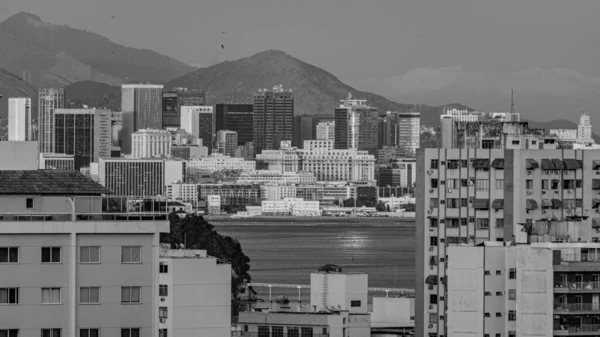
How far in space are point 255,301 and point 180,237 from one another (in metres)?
9.07

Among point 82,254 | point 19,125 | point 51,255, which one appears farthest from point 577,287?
point 19,125

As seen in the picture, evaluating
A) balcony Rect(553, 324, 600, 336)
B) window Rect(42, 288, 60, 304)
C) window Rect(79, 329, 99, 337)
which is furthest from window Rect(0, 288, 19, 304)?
balcony Rect(553, 324, 600, 336)

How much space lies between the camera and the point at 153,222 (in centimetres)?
1722

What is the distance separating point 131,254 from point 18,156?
194 centimetres

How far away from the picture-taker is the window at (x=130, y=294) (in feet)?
→ 56.3

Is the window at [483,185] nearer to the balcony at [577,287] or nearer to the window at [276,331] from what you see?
the window at [276,331]

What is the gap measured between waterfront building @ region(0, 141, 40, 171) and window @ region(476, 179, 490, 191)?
2417 cm

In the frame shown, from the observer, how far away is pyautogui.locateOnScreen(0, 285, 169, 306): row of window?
16922 millimetres

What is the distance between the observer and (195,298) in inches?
837

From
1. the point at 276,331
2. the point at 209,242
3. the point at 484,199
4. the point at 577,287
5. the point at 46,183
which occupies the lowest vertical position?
the point at 276,331

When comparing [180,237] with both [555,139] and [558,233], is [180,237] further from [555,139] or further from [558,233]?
[558,233]

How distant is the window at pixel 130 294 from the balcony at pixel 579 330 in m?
10.5

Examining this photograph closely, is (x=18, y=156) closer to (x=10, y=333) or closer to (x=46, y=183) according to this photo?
(x=46, y=183)

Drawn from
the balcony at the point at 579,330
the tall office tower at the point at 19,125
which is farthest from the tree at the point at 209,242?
the balcony at the point at 579,330
